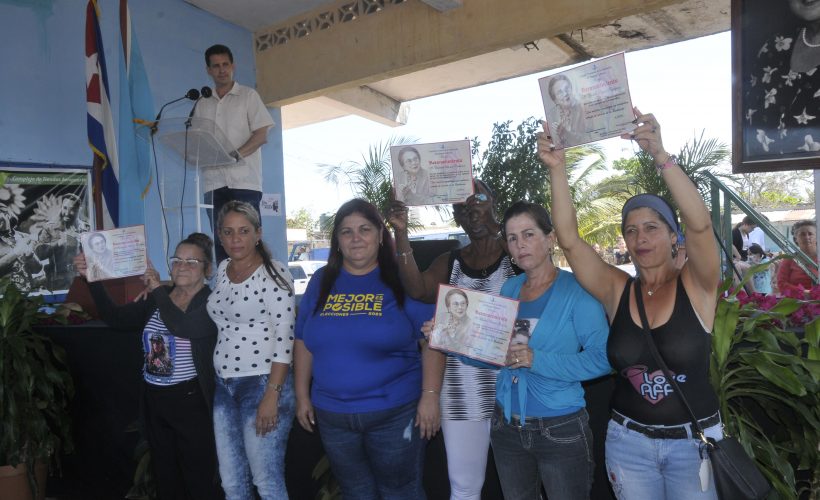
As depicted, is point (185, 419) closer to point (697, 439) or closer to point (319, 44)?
point (697, 439)

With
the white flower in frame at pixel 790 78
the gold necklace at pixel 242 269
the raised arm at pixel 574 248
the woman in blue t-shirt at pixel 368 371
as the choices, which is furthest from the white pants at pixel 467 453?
the white flower in frame at pixel 790 78

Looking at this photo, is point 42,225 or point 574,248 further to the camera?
point 42,225

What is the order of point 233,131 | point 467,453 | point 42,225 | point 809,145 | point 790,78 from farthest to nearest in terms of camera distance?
point 42,225, point 233,131, point 790,78, point 809,145, point 467,453

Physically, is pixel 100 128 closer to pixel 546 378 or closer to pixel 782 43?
pixel 546 378

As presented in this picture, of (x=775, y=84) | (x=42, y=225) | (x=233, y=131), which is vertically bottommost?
(x=42, y=225)

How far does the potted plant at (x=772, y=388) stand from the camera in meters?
2.06

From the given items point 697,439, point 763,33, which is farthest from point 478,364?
point 763,33

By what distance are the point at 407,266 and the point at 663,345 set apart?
38.7 inches

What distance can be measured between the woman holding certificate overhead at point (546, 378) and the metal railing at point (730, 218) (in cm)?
→ 210

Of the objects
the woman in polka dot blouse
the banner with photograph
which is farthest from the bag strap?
the banner with photograph

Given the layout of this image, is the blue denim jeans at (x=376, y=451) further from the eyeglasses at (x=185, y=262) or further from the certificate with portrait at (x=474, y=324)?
the eyeglasses at (x=185, y=262)

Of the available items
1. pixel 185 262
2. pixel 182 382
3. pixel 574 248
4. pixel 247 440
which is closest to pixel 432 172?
pixel 574 248

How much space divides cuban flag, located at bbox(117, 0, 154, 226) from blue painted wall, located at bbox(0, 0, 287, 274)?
1.41 ft

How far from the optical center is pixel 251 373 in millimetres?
2363
